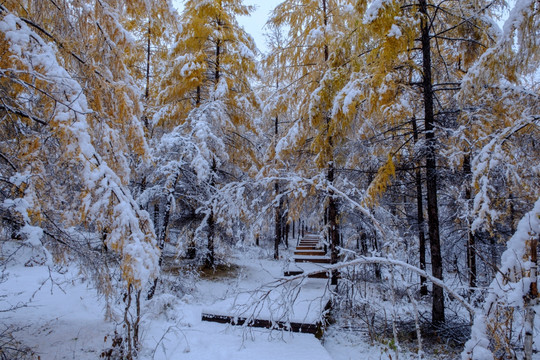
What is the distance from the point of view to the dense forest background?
321 cm

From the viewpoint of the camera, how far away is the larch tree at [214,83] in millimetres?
10211

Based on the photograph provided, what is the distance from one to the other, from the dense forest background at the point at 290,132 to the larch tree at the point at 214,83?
2.9 inches

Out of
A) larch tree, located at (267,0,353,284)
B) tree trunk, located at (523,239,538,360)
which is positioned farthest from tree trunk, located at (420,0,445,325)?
tree trunk, located at (523,239,538,360)

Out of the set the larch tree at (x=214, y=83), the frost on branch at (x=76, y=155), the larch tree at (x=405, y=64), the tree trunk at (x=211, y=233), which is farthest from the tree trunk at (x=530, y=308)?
the tree trunk at (x=211, y=233)

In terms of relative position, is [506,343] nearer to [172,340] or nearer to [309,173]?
[172,340]

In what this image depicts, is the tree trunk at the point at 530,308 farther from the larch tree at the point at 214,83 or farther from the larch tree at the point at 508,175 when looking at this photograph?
the larch tree at the point at 214,83

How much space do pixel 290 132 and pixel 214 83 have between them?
4906 millimetres

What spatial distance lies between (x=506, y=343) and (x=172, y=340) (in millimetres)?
5026

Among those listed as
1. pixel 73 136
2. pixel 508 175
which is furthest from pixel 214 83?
pixel 508 175

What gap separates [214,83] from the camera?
11.6 meters

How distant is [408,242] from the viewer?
887cm

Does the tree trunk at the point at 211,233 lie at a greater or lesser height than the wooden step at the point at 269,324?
greater

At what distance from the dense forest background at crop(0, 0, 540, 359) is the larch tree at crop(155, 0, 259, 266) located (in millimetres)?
73

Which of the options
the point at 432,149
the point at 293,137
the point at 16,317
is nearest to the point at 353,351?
the point at 432,149
